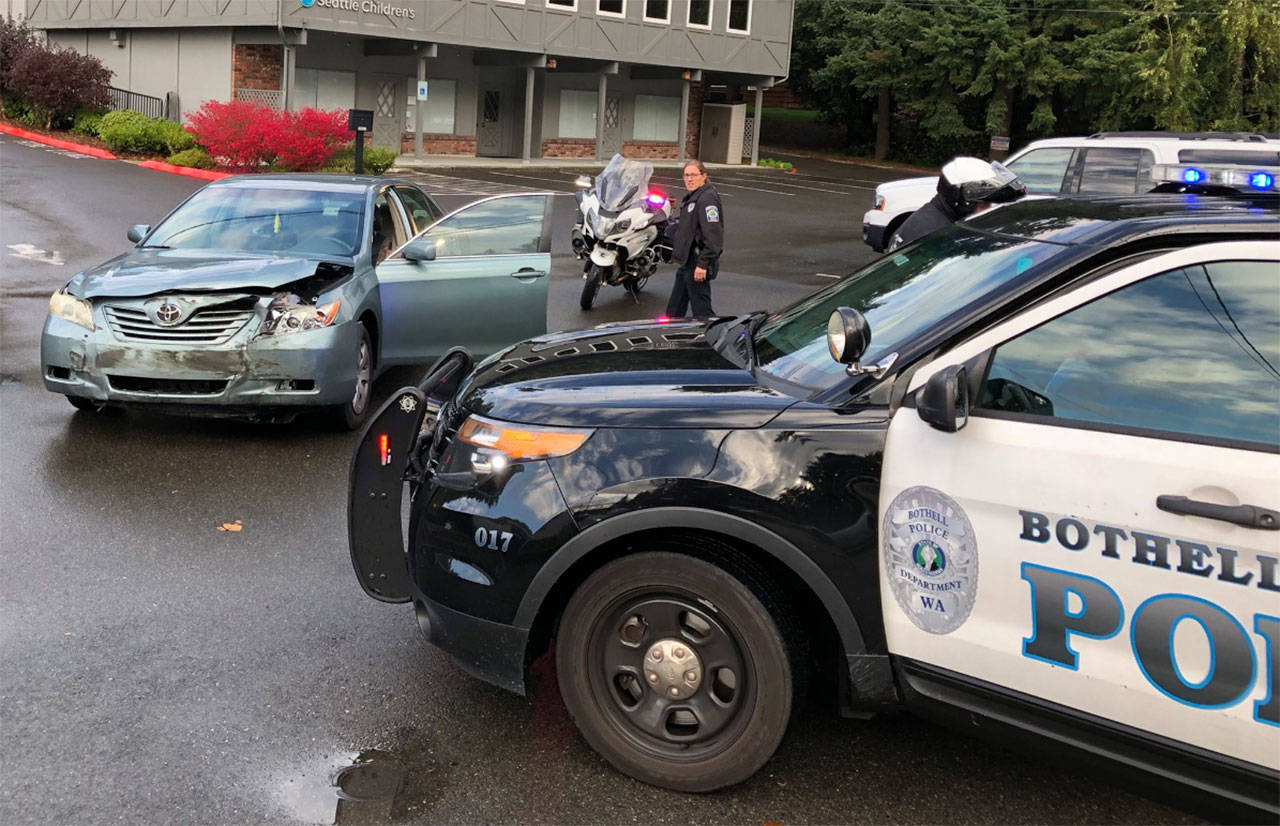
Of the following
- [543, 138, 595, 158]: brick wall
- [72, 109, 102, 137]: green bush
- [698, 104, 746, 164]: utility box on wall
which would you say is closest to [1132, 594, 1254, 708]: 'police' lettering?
[72, 109, 102, 137]: green bush

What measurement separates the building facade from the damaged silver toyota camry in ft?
72.6

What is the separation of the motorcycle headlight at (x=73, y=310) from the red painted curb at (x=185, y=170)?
57.5 ft

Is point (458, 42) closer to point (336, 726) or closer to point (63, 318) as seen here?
point (63, 318)

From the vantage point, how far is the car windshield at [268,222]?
8.01 m

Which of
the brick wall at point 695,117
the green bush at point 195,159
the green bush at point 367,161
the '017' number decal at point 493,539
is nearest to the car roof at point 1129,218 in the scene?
the '017' number decal at point 493,539

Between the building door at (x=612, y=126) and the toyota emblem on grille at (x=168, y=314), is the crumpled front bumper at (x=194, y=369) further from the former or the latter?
the building door at (x=612, y=126)

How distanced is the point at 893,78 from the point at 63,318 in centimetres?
3960

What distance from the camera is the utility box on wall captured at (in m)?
41.1

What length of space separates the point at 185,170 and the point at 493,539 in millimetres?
23183

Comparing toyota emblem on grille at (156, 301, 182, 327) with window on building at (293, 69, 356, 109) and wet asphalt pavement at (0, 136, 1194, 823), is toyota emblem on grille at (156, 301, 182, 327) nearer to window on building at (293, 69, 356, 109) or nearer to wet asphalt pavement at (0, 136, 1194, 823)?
wet asphalt pavement at (0, 136, 1194, 823)

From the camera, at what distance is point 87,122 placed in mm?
29969

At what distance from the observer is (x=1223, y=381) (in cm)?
308

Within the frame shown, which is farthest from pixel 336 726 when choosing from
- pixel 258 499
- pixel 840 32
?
pixel 840 32

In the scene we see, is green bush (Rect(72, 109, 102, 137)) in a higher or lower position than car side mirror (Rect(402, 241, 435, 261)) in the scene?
higher
